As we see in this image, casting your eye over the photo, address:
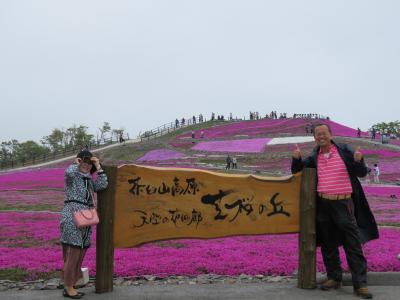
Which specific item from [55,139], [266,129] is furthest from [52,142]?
[266,129]

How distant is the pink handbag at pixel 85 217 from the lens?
5.18 m

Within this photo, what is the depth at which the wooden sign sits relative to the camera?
593cm

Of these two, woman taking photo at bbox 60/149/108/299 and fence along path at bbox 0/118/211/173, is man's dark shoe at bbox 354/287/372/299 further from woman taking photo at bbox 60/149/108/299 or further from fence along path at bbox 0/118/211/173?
fence along path at bbox 0/118/211/173

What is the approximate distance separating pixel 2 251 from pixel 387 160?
31.4 meters

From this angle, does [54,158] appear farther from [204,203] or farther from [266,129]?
[204,203]

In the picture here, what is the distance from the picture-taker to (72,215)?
5258 mm

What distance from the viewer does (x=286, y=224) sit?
5996 mm

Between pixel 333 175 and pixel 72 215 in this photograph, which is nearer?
pixel 72 215

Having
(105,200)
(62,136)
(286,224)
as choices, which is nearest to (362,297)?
(286,224)

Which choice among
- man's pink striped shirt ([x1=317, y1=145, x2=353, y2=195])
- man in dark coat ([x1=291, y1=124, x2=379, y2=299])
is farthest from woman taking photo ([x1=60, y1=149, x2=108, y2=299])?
man's pink striped shirt ([x1=317, y1=145, x2=353, y2=195])

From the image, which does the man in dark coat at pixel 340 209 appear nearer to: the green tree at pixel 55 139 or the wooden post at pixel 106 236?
the wooden post at pixel 106 236

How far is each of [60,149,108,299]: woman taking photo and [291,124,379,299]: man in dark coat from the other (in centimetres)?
258

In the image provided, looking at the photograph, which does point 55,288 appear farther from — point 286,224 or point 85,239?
point 286,224

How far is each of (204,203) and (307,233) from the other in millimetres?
1346
